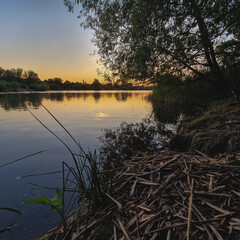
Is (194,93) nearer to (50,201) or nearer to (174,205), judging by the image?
(174,205)

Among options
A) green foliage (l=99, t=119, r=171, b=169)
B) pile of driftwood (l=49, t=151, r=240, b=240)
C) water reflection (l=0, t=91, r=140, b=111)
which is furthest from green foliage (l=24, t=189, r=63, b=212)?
green foliage (l=99, t=119, r=171, b=169)

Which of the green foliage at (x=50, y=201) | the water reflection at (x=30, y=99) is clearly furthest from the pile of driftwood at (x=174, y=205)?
the water reflection at (x=30, y=99)

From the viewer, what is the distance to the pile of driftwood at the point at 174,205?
53.9 inches

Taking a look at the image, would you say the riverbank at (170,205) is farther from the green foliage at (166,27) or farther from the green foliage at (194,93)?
the green foliage at (194,93)

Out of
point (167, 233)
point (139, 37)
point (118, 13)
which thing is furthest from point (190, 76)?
point (167, 233)

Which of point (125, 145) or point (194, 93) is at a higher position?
point (194, 93)

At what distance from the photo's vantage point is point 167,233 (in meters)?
1.38

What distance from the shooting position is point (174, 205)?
1639 millimetres

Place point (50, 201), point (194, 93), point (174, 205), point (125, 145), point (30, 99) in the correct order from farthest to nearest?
point (194, 93) → point (30, 99) → point (125, 145) → point (50, 201) → point (174, 205)

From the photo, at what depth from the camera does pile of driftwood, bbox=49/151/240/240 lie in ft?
4.49

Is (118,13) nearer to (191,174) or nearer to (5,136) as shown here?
(5,136)

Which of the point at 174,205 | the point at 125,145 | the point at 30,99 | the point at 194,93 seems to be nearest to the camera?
the point at 174,205

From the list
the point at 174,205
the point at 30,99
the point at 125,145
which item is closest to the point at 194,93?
the point at 125,145

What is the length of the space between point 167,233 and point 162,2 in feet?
30.3
